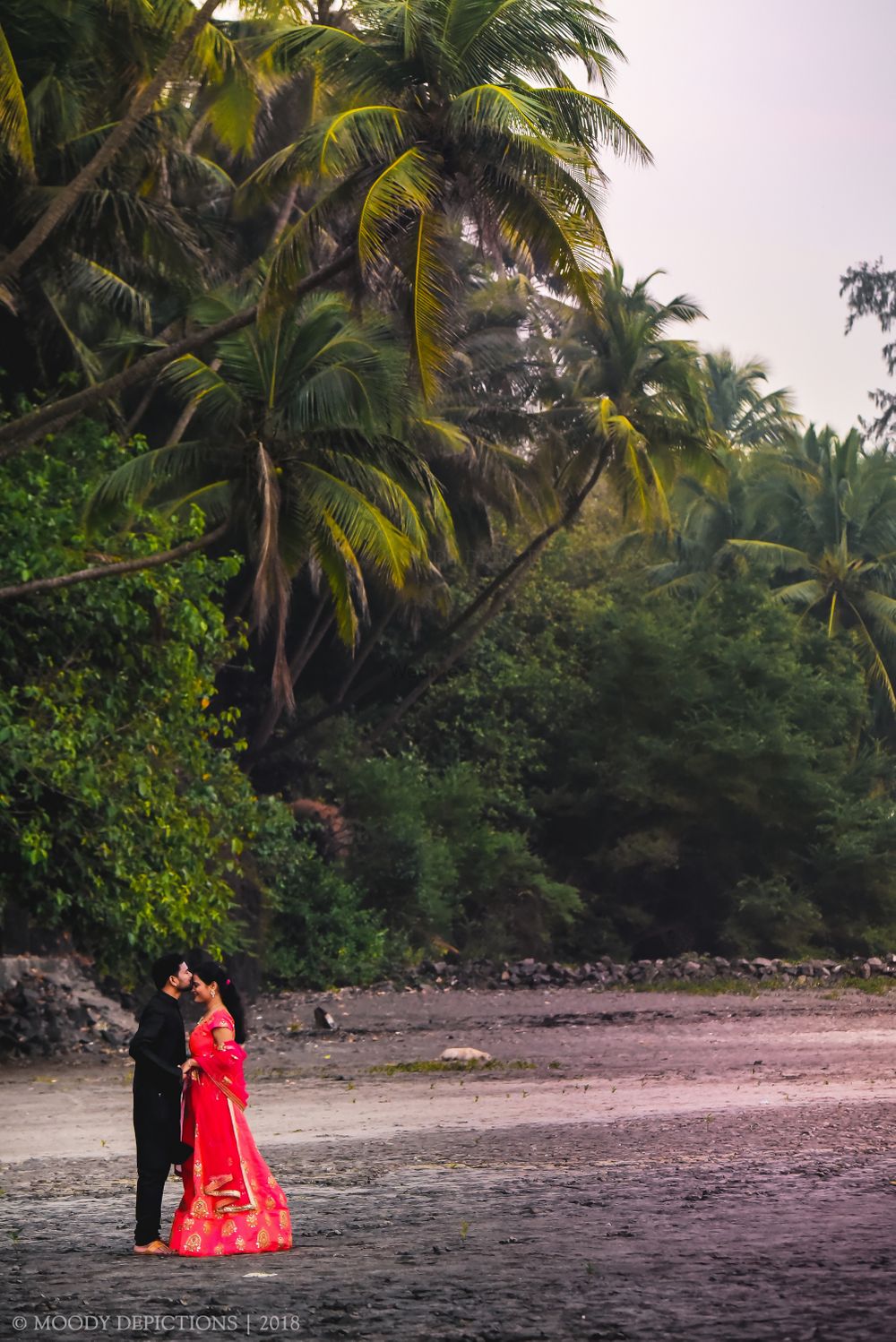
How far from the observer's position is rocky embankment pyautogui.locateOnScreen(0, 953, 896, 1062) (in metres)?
17.9

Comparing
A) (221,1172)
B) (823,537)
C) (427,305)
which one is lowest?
(221,1172)

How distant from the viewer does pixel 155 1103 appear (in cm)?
644

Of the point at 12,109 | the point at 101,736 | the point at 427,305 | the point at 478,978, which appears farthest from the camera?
the point at 478,978

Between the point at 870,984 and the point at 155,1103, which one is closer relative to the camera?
the point at 155,1103

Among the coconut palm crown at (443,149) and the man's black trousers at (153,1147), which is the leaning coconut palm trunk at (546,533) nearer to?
the coconut palm crown at (443,149)

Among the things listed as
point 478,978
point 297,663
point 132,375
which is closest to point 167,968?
point 132,375

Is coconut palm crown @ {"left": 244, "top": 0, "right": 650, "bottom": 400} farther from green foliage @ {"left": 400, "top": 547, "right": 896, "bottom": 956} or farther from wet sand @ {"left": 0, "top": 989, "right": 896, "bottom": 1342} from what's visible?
green foliage @ {"left": 400, "top": 547, "right": 896, "bottom": 956}

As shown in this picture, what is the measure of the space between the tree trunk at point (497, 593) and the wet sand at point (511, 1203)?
1600 cm

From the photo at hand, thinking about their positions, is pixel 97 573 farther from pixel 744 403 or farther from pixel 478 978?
pixel 744 403

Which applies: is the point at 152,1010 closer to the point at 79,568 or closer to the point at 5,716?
the point at 5,716

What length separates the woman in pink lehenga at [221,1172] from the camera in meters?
6.21

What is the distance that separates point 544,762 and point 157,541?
2113 cm

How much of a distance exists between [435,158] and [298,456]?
4.21 metres

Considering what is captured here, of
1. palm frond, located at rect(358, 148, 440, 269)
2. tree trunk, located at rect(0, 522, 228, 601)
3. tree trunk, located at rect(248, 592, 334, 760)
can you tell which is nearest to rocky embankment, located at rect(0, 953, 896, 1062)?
tree trunk, located at rect(248, 592, 334, 760)
